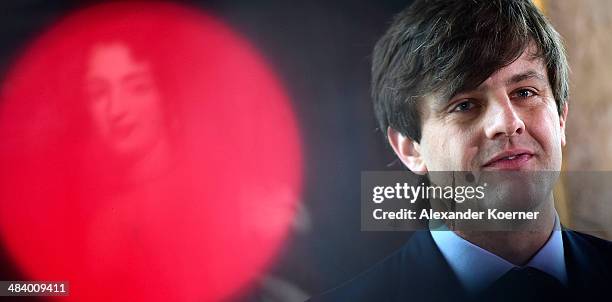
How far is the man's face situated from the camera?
1.63 meters

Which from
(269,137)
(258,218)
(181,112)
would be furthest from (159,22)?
(258,218)

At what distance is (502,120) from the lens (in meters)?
1.62

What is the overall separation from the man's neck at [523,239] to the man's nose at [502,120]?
22 centimetres

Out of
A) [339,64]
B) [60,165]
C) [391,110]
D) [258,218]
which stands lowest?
[258,218]

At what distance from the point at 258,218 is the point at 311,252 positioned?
158mm

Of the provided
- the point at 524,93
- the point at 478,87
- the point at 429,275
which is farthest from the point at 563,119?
the point at 429,275

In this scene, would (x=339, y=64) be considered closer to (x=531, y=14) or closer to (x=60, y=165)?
(x=531, y=14)

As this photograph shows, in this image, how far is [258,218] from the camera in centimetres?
176

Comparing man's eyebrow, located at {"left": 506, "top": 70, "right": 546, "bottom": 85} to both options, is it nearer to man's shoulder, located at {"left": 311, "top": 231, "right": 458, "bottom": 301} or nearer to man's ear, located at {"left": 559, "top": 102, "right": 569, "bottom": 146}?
man's ear, located at {"left": 559, "top": 102, "right": 569, "bottom": 146}

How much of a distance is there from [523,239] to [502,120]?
30 centimetres

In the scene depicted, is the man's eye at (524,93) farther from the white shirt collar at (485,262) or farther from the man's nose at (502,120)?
the white shirt collar at (485,262)

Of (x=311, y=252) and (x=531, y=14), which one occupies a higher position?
(x=531, y=14)

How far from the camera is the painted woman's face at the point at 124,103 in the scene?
1802mm

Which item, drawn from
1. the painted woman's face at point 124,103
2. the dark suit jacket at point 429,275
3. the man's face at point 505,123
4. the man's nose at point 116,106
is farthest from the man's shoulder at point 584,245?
the man's nose at point 116,106
